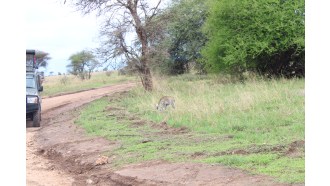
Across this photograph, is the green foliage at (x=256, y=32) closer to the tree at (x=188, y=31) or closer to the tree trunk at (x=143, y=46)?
the tree trunk at (x=143, y=46)

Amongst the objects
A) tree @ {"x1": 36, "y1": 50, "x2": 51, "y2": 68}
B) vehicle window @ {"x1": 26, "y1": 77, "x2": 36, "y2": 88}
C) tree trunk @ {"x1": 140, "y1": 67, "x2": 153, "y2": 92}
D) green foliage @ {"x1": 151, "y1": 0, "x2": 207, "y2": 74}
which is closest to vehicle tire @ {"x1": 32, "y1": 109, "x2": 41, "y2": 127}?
vehicle window @ {"x1": 26, "y1": 77, "x2": 36, "y2": 88}

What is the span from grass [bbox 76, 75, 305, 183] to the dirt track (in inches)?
9.6

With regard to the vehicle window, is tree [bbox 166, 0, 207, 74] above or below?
above

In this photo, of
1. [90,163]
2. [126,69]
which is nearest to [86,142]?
[90,163]

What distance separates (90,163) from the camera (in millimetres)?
7684

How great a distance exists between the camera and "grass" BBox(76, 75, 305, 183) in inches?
251

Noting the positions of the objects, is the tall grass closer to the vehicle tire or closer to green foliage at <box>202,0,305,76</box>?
the vehicle tire

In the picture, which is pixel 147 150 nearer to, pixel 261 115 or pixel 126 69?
pixel 261 115

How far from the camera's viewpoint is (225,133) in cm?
863

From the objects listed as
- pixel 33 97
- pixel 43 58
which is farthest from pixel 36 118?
pixel 43 58

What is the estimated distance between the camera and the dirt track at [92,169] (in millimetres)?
5957

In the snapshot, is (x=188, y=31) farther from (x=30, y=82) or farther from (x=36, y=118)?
(x=36, y=118)

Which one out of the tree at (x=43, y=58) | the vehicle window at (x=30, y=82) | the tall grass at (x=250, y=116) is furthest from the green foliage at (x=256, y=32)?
the tree at (x=43, y=58)
